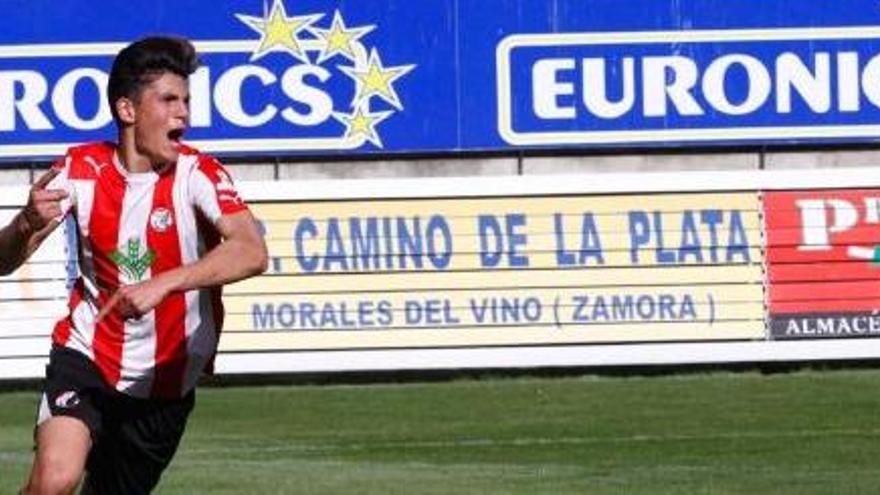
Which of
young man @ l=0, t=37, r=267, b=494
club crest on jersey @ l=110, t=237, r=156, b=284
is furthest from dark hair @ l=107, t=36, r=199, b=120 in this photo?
club crest on jersey @ l=110, t=237, r=156, b=284

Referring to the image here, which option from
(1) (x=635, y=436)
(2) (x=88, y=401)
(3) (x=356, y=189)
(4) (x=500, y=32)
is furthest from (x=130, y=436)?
(4) (x=500, y=32)

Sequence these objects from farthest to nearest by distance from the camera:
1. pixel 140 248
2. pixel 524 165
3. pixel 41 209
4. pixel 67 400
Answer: pixel 524 165, pixel 140 248, pixel 67 400, pixel 41 209

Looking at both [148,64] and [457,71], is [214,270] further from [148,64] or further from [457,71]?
[457,71]

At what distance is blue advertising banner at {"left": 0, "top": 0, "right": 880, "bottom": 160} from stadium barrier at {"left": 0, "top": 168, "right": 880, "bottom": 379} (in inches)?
50.2

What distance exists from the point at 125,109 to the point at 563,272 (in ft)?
40.7

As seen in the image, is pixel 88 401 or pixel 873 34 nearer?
pixel 88 401

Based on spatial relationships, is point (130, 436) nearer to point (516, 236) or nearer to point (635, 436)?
point (635, 436)

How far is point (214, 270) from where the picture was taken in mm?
7348

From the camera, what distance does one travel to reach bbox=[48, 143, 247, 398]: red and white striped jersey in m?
7.90

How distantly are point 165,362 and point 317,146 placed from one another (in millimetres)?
13413

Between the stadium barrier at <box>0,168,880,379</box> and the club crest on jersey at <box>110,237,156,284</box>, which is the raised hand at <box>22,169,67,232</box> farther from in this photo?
the stadium barrier at <box>0,168,880,379</box>

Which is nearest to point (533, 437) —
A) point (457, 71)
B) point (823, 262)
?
point (823, 262)

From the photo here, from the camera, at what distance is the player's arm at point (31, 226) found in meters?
7.69

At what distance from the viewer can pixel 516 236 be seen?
20.1 meters
